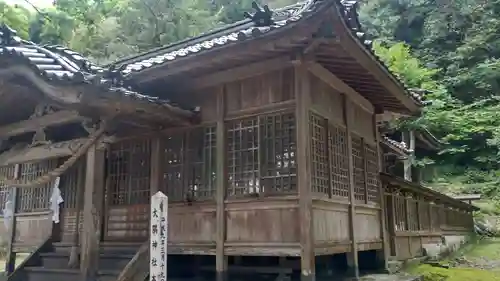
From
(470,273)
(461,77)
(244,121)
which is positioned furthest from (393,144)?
(461,77)

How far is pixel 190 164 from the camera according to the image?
28.1ft

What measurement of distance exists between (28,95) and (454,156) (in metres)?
23.5

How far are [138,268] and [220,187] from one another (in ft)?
6.79

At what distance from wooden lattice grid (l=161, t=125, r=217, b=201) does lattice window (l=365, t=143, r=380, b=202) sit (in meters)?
3.87

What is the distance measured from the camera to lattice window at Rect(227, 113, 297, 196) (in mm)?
7504

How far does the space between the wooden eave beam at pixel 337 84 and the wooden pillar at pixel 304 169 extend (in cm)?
35

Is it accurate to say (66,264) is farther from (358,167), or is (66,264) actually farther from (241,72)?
(358,167)

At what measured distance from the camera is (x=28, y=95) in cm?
841

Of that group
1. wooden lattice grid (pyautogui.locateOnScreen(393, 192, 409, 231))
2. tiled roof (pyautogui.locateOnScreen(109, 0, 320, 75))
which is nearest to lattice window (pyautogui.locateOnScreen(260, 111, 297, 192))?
tiled roof (pyautogui.locateOnScreen(109, 0, 320, 75))

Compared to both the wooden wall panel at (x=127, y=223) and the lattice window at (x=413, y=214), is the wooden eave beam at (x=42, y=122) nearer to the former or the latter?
the wooden wall panel at (x=127, y=223)

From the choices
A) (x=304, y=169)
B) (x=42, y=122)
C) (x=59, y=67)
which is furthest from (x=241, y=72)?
(x=42, y=122)

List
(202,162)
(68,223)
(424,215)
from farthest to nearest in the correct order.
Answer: (424,215)
(68,223)
(202,162)

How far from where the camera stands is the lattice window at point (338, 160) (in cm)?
839

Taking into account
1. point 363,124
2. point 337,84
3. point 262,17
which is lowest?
point 363,124
